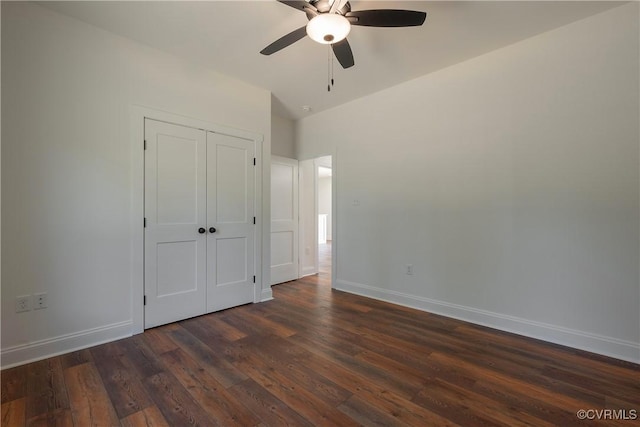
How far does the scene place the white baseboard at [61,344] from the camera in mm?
2117

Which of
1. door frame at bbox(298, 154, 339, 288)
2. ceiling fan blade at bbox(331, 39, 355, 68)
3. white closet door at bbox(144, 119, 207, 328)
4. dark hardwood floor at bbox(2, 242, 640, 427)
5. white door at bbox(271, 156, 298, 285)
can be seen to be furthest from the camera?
white door at bbox(271, 156, 298, 285)

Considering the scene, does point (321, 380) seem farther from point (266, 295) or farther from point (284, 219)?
point (284, 219)

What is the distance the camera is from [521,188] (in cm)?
271

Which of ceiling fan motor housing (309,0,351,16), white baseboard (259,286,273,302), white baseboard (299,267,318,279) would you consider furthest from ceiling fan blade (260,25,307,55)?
white baseboard (299,267,318,279)

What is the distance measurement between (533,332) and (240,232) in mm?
3187

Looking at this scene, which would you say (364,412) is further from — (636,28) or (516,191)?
(636,28)

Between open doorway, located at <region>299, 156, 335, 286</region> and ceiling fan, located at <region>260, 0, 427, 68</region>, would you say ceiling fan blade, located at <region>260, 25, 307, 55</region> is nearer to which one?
ceiling fan, located at <region>260, 0, 427, 68</region>

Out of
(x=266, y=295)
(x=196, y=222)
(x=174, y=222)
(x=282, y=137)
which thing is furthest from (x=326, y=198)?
(x=174, y=222)

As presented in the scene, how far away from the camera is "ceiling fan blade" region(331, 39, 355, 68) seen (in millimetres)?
2156

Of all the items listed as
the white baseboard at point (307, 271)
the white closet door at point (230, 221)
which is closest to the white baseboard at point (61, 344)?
the white closet door at point (230, 221)

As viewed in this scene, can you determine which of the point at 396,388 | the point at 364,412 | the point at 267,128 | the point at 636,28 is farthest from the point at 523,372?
the point at 267,128

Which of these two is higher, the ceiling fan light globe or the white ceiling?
the white ceiling

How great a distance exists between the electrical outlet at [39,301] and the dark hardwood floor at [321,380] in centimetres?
42

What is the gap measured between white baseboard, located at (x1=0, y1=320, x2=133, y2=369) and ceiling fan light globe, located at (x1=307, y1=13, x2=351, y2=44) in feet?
9.58
